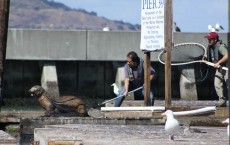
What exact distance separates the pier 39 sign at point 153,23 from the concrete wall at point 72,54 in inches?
667

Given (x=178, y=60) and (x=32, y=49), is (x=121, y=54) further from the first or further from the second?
(x=178, y=60)

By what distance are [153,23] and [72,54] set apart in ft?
58.8

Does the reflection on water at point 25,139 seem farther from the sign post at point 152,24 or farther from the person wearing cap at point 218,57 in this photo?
the person wearing cap at point 218,57

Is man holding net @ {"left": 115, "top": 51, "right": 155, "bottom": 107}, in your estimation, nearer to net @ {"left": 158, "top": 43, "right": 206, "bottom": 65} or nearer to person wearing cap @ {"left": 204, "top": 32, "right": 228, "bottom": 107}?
person wearing cap @ {"left": 204, "top": 32, "right": 228, "bottom": 107}

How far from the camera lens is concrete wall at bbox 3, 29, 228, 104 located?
37.7m

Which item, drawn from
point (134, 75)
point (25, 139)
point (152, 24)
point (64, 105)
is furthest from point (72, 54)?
point (25, 139)

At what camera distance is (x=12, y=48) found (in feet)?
123

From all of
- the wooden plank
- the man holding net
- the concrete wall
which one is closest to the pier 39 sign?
the man holding net

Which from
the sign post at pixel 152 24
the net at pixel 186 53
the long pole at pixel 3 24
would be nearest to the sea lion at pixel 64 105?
the sign post at pixel 152 24

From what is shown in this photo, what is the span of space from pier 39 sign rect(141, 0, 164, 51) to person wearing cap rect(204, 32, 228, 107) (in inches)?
64.6

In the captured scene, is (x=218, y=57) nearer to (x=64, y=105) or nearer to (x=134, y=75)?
(x=134, y=75)

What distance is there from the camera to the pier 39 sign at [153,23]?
20094 millimetres

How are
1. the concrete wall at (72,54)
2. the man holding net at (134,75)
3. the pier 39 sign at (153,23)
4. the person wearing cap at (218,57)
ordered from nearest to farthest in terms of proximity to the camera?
1. the pier 39 sign at (153,23)
2. the person wearing cap at (218,57)
3. the man holding net at (134,75)
4. the concrete wall at (72,54)

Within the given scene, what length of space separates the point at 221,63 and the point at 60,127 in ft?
17.4
